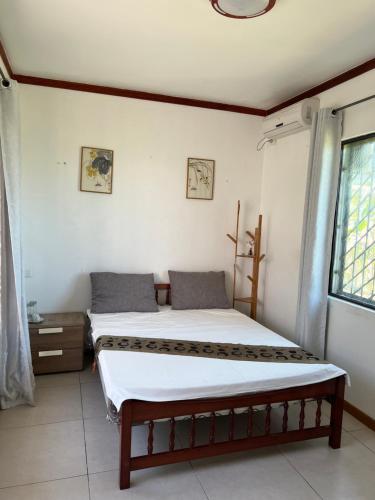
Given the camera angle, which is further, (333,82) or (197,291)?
(197,291)

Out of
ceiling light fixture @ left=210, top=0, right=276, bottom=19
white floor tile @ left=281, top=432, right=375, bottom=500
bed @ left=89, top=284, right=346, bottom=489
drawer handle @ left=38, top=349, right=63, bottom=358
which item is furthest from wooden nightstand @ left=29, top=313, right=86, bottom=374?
ceiling light fixture @ left=210, top=0, right=276, bottom=19

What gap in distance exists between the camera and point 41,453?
2.19 meters

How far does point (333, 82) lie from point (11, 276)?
9.54 feet

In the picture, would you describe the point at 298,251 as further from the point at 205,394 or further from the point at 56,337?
the point at 56,337

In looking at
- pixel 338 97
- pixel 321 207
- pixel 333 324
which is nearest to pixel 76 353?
pixel 333 324

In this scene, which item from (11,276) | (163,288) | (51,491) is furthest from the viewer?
(163,288)

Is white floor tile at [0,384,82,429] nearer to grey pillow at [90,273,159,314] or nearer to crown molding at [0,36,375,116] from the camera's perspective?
grey pillow at [90,273,159,314]

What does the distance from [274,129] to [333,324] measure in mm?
1929

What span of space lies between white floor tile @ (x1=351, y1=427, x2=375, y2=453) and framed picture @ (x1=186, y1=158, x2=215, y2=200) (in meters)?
2.43

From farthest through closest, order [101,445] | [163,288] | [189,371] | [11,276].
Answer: [163,288]
[11,276]
[101,445]
[189,371]

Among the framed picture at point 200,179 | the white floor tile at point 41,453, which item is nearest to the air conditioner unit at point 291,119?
the framed picture at point 200,179

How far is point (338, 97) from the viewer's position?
3.00 m

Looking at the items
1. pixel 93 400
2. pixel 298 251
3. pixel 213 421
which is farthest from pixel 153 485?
pixel 298 251

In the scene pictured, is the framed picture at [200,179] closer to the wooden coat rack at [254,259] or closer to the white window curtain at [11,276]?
the wooden coat rack at [254,259]
